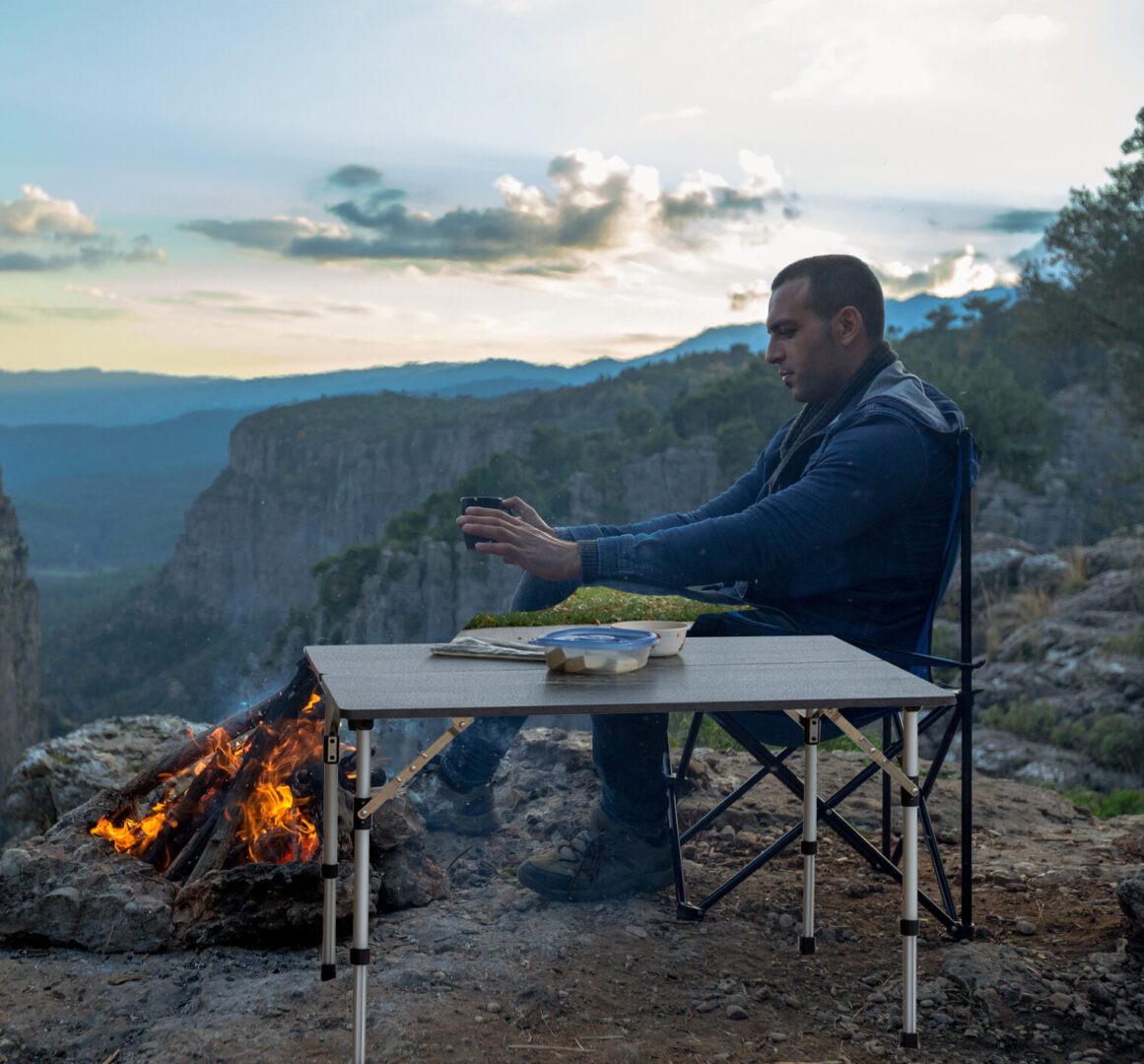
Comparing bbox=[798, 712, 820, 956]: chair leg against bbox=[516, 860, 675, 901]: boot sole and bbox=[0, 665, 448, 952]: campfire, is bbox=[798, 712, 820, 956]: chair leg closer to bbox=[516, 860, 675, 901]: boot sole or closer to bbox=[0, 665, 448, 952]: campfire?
Answer: bbox=[516, 860, 675, 901]: boot sole

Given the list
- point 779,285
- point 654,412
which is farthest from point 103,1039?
point 654,412

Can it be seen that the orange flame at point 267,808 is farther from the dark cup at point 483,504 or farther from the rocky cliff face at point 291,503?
the rocky cliff face at point 291,503

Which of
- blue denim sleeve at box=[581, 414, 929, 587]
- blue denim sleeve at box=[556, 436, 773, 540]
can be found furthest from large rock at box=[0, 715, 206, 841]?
blue denim sleeve at box=[581, 414, 929, 587]

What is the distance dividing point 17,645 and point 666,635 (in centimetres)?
3733

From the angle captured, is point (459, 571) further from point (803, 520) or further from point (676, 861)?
point (803, 520)

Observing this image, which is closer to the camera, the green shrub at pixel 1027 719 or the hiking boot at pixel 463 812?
the hiking boot at pixel 463 812

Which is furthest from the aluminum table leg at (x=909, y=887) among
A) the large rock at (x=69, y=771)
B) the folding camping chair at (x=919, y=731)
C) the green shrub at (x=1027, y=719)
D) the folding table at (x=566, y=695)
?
the green shrub at (x=1027, y=719)

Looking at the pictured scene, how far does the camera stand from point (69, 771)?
389 centimetres

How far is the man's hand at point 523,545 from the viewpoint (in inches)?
97.9

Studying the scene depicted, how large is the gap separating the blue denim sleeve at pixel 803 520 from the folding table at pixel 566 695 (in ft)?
0.89

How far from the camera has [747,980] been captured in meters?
2.54

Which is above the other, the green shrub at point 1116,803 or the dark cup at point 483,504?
the dark cup at point 483,504

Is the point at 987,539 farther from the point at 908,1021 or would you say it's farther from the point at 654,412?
the point at 654,412

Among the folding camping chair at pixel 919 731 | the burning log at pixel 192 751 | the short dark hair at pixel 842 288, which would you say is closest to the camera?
the folding camping chair at pixel 919 731
